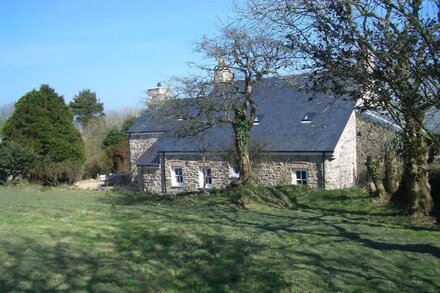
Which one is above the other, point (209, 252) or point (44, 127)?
point (44, 127)

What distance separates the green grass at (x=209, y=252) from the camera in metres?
5.73

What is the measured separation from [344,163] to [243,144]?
29.3 feet

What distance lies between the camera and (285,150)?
24875mm

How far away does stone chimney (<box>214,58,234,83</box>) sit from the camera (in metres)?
16.2

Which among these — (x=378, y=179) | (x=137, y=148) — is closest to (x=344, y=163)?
(x=378, y=179)

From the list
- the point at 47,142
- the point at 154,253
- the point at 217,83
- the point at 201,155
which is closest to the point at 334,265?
the point at 154,253

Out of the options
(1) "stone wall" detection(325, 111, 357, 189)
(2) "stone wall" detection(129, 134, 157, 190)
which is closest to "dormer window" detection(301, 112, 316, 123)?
(1) "stone wall" detection(325, 111, 357, 189)

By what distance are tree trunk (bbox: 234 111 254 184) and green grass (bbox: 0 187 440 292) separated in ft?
17.7

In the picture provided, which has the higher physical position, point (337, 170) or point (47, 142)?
point (47, 142)

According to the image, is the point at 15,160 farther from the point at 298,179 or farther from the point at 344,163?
the point at 344,163

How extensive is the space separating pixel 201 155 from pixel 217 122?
11000mm

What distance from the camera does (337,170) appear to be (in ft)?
79.0

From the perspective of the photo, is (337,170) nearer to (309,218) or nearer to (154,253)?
(309,218)

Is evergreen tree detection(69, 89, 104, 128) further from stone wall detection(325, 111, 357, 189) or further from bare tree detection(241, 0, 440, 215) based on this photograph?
bare tree detection(241, 0, 440, 215)
